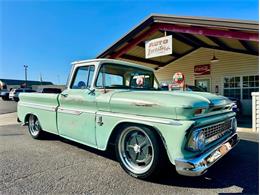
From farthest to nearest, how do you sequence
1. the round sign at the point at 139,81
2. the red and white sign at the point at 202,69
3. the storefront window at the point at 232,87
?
1. the red and white sign at the point at 202,69
2. the storefront window at the point at 232,87
3. the round sign at the point at 139,81

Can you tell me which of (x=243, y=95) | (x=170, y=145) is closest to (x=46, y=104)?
(x=170, y=145)

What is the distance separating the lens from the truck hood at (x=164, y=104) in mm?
2773

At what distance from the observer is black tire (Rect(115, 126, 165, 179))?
2.98 meters

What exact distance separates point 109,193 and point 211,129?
5.72 ft

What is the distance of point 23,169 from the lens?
363cm

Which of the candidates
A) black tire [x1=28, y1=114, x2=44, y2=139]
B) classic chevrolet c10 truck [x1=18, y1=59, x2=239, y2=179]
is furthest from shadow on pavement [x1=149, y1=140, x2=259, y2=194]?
black tire [x1=28, y1=114, x2=44, y2=139]

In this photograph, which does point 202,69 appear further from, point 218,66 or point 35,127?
point 35,127

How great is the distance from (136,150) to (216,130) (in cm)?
132

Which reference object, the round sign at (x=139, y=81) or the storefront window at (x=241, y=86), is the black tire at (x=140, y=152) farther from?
the storefront window at (x=241, y=86)

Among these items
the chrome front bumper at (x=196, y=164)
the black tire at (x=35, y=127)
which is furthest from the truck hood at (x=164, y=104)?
the black tire at (x=35, y=127)

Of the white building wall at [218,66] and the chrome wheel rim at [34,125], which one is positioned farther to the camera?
the white building wall at [218,66]

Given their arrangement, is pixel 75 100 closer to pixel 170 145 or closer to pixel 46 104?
pixel 46 104

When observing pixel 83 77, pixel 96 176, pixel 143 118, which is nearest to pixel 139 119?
pixel 143 118

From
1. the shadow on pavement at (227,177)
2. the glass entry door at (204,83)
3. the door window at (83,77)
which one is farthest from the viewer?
the glass entry door at (204,83)
